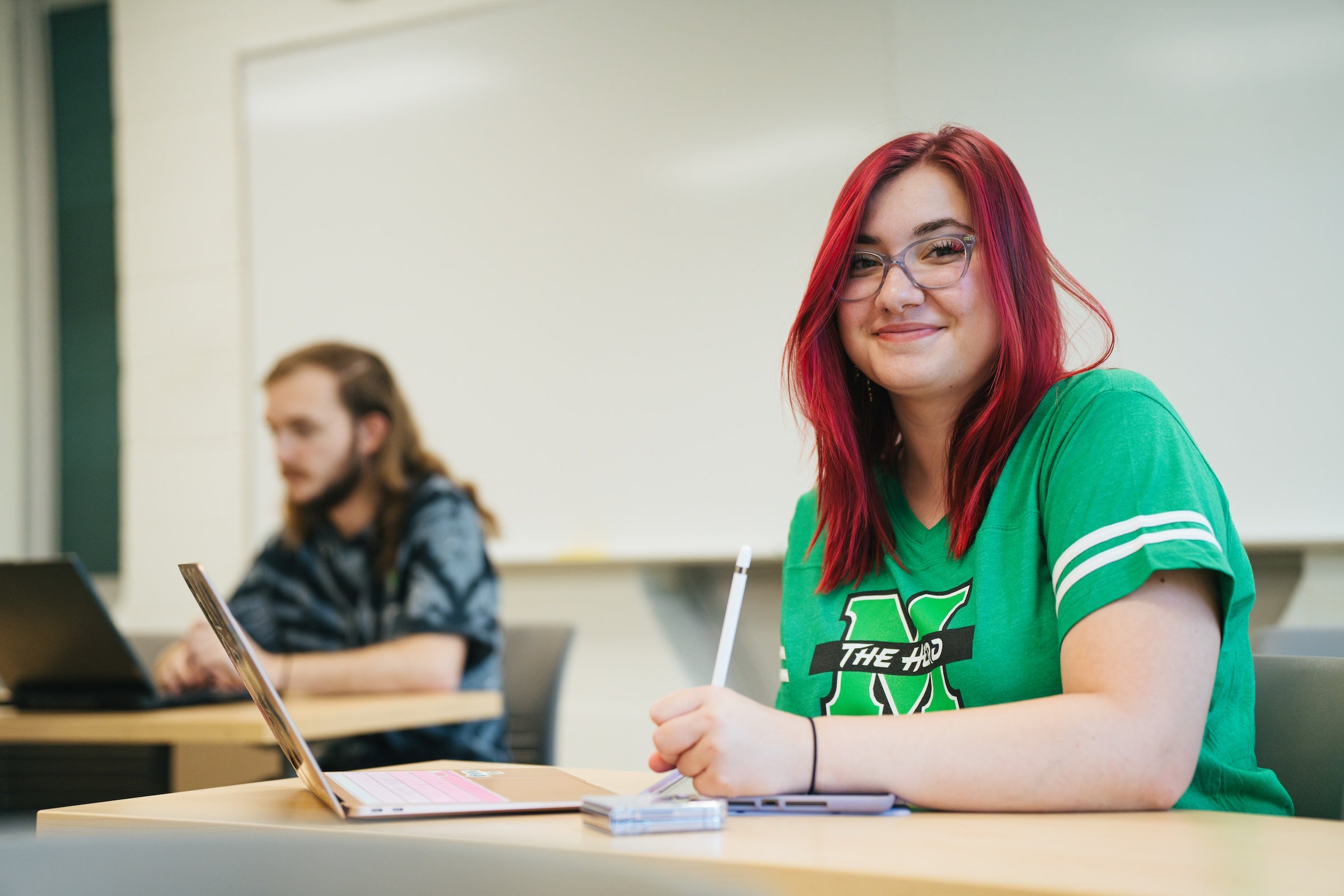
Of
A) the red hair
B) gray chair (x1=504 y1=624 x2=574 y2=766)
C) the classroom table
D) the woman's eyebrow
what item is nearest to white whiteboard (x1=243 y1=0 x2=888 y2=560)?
gray chair (x1=504 y1=624 x2=574 y2=766)

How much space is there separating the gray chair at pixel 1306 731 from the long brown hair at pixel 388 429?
5.02 feet

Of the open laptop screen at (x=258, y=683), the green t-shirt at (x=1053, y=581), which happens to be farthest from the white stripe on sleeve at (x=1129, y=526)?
the open laptop screen at (x=258, y=683)

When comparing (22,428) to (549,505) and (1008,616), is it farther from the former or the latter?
(1008,616)

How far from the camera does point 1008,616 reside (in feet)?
3.37

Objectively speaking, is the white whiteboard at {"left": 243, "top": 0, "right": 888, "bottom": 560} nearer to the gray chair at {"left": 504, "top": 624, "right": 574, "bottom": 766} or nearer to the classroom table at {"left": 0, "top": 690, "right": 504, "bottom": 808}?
the gray chair at {"left": 504, "top": 624, "right": 574, "bottom": 766}

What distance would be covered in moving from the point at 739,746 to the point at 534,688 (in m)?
1.57

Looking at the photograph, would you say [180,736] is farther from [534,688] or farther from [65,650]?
[534,688]

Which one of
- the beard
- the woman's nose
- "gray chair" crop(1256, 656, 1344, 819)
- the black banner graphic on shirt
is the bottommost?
"gray chair" crop(1256, 656, 1344, 819)

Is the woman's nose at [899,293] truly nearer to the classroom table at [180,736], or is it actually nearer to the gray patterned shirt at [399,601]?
the classroom table at [180,736]

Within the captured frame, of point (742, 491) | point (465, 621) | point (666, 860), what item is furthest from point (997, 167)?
point (742, 491)

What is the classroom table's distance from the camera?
1720 mm

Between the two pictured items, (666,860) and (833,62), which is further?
(833,62)

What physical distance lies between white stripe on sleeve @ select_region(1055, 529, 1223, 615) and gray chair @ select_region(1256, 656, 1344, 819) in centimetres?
24

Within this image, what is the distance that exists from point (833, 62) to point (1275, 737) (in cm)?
257
